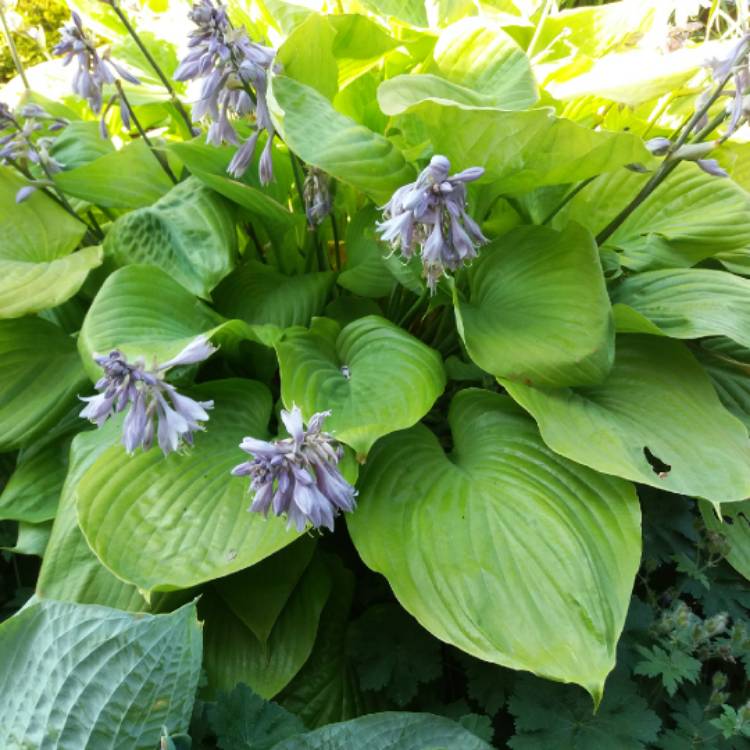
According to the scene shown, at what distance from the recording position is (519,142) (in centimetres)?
125

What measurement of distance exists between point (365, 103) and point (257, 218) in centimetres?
47

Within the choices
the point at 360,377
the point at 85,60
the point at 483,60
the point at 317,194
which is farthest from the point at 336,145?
the point at 85,60

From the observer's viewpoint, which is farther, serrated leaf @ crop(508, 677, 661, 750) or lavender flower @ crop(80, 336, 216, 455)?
serrated leaf @ crop(508, 677, 661, 750)

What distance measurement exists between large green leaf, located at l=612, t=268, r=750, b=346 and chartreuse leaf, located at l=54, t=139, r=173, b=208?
3.53 ft

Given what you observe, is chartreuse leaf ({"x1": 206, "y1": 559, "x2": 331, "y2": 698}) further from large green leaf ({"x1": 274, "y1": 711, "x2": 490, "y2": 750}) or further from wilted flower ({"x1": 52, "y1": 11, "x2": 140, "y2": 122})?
wilted flower ({"x1": 52, "y1": 11, "x2": 140, "y2": 122})

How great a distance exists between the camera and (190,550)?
1139 mm

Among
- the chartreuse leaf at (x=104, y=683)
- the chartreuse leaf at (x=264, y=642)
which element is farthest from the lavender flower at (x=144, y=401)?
the chartreuse leaf at (x=264, y=642)

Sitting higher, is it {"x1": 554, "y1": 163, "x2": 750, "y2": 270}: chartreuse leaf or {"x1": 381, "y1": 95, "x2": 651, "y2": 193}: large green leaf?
{"x1": 381, "y1": 95, "x2": 651, "y2": 193}: large green leaf

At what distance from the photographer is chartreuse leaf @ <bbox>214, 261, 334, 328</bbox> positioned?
5.25 feet

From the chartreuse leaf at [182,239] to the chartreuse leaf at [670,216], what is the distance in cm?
73

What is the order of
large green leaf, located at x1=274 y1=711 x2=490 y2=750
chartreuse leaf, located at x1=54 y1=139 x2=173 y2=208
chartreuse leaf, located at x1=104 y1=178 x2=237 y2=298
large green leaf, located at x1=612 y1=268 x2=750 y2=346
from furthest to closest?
chartreuse leaf, located at x1=54 y1=139 x2=173 y2=208 < chartreuse leaf, located at x1=104 y1=178 x2=237 y2=298 < large green leaf, located at x1=612 y1=268 x2=750 y2=346 < large green leaf, located at x1=274 y1=711 x2=490 y2=750

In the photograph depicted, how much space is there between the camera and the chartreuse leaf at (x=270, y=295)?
1600 mm

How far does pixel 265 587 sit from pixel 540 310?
2.27 ft

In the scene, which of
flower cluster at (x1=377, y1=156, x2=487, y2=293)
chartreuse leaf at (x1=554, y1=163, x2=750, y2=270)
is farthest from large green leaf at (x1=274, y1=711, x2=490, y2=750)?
chartreuse leaf at (x1=554, y1=163, x2=750, y2=270)
